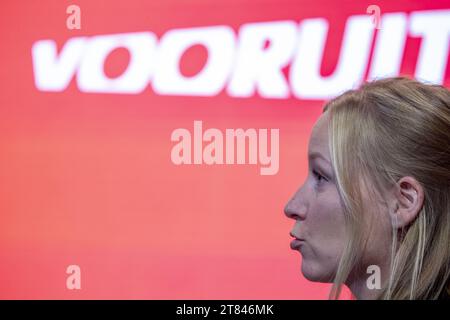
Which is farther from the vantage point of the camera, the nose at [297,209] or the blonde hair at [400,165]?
the nose at [297,209]

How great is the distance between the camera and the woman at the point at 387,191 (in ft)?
3.87

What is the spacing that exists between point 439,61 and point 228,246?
940 mm

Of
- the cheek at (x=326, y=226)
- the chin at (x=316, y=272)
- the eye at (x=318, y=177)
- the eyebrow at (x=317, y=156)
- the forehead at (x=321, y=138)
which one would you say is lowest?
the chin at (x=316, y=272)

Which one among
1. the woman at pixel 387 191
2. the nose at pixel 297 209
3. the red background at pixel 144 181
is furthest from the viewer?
the red background at pixel 144 181

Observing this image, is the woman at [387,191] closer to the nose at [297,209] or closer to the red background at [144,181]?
the nose at [297,209]

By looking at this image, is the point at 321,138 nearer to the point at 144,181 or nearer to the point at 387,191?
the point at 387,191

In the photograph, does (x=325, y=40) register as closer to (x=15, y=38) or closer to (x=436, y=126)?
(x=15, y=38)

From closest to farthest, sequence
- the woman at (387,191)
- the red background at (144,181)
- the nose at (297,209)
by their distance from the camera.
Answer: the woman at (387,191) → the nose at (297,209) → the red background at (144,181)

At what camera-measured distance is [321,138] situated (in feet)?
4.12

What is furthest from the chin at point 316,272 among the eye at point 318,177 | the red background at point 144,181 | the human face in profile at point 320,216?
the red background at point 144,181

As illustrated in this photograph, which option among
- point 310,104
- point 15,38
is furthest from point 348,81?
point 15,38

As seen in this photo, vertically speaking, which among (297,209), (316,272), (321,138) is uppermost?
(321,138)

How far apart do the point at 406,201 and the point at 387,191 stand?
1.4 inches

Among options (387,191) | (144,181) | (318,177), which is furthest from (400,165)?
(144,181)
